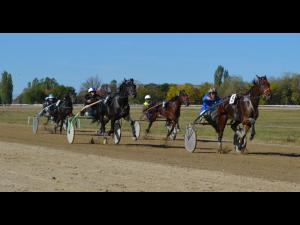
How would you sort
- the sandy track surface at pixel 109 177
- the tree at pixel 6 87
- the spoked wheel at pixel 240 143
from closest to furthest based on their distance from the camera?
the sandy track surface at pixel 109 177, the spoked wheel at pixel 240 143, the tree at pixel 6 87

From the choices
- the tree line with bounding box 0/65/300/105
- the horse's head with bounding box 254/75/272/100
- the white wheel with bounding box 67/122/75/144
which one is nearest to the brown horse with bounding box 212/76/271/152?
the horse's head with bounding box 254/75/272/100

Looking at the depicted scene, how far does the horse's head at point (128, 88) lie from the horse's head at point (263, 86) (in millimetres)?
5135

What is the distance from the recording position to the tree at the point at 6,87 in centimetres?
15712

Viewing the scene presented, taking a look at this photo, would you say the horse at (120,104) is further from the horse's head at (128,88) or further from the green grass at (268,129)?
the green grass at (268,129)

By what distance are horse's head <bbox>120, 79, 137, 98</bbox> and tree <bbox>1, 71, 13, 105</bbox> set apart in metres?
141

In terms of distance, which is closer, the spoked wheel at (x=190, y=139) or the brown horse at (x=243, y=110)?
the brown horse at (x=243, y=110)

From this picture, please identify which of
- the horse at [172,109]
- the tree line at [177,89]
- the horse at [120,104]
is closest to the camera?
the horse at [120,104]

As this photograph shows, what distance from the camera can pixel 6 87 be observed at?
15750cm

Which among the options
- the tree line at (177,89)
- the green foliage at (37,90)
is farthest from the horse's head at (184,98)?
the green foliage at (37,90)

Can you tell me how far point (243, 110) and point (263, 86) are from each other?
0.91 meters
